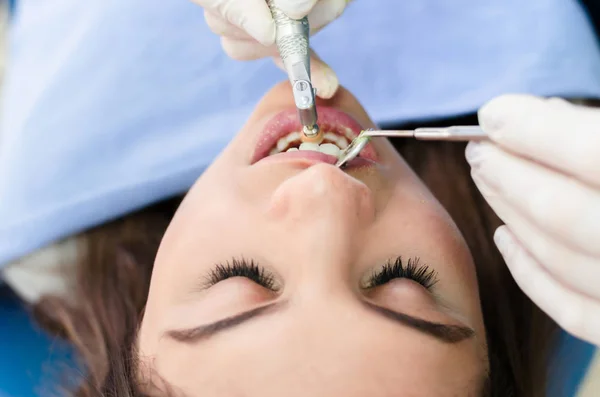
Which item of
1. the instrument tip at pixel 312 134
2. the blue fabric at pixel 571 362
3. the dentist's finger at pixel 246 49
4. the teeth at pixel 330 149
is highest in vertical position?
the dentist's finger at pixel 246 49

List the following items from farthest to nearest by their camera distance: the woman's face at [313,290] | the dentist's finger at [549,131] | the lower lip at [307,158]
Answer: the lower lip at [307,158] < the woman's face at [313,290] < the dentist's finger at [549,131]

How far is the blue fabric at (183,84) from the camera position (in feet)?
3.34

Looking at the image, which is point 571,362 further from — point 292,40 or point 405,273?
point 292,40

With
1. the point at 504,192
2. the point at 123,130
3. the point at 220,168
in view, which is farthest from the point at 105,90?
the point at 504,192

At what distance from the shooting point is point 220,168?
768 millimetres

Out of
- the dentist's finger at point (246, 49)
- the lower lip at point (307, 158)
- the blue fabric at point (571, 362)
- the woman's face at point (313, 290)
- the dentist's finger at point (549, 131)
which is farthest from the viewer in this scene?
the blue fabric at point (571, 362)

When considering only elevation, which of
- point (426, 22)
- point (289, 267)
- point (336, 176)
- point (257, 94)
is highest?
point (426, 22)

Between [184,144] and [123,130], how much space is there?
130 mm

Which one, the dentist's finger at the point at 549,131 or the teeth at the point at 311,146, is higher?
the teeth at the point at 311,146

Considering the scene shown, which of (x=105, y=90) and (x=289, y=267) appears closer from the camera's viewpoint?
(x=289, y=267)

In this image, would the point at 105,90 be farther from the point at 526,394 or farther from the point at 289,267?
the point at 526,394

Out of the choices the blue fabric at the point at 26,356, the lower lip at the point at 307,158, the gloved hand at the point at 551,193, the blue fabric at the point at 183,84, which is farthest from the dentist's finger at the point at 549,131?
the blue fabric at the point at 26,356

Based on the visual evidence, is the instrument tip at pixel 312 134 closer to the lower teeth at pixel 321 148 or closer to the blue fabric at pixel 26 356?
the lower teeth at pixel 321 148

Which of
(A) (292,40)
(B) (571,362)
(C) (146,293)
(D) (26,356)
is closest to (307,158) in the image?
(A) (292,40)
